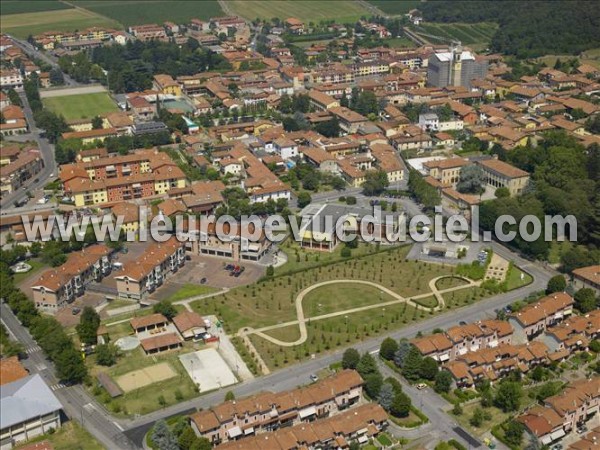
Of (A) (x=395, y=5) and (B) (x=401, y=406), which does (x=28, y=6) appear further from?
(B) (x=401, y=406)

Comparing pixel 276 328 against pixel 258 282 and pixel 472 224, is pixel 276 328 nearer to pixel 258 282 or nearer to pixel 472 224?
pixel 258 282

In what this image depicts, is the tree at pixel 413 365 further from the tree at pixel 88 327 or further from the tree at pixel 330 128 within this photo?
the tree at pixel 330 128

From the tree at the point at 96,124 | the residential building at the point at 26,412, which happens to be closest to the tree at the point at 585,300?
the residential building at the point at 26,412

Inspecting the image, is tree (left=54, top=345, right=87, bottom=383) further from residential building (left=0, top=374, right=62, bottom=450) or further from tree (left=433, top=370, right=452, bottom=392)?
tree (left=433, top=370, right=452, bottom=392)

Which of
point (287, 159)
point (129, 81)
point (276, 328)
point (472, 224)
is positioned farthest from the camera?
point (129, 81)

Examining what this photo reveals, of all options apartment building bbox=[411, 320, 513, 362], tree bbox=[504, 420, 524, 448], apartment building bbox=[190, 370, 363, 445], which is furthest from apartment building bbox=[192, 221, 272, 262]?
tree bbox=[504, 420, 524, 448]

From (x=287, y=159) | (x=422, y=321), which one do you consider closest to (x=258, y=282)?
(x=422, y=321)
